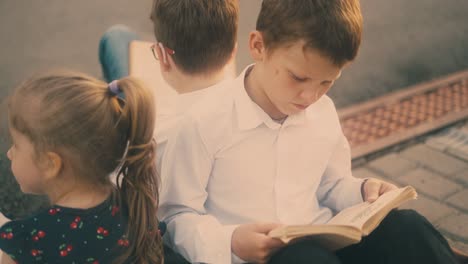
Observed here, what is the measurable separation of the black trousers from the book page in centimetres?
9

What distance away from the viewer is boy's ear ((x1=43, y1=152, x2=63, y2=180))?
65.6 inches

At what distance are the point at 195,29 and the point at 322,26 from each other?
56cm

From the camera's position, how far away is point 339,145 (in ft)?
7.18

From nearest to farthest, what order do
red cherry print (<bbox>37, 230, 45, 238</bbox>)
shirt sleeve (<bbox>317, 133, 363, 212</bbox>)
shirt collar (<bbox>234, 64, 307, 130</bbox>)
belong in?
red cherry print (<bbox>37, 230, 45, 238</bbox>), shirt collar (<bbox>234, 64, 307, 130</bbox>), shirt sleeve (<bbox>317, 133, 363, 212</bbox>)

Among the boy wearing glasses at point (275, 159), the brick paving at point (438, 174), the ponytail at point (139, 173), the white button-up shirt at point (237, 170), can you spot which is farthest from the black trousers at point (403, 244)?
the brick paving at point (438, 174)

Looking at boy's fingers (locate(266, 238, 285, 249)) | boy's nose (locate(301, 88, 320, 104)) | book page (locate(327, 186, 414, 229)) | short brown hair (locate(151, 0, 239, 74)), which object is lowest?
boy's fingers (locate(266, 238, 285, 249))

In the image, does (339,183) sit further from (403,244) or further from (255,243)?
(255,243)

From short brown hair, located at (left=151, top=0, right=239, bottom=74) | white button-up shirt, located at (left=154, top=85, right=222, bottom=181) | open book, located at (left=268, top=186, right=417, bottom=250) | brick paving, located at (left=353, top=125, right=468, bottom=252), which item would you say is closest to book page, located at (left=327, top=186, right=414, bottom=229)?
open book, located at (left=268, top=186, right=417, bottom=250)

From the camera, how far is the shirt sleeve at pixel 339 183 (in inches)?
85.2

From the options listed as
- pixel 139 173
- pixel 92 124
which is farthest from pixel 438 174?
pixel 92 124

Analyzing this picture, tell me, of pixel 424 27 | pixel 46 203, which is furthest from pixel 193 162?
pixel 424 27

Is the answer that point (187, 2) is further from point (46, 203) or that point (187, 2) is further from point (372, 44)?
point (372, 44)

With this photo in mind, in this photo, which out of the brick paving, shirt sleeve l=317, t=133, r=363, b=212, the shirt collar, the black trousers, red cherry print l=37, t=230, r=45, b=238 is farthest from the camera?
the brick paving

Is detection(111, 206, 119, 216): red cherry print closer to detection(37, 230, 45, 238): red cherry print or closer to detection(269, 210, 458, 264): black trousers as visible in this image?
detection(37, 230, 45, 238): red cherry print
